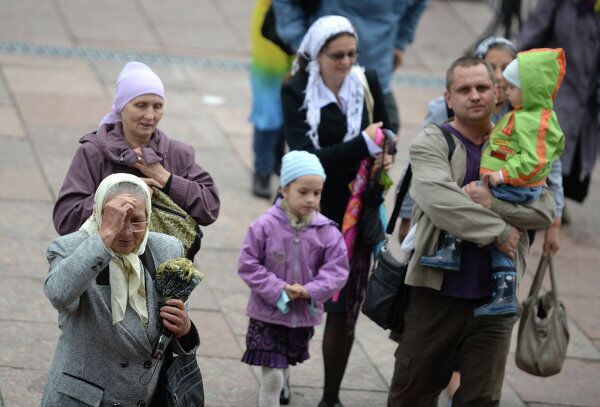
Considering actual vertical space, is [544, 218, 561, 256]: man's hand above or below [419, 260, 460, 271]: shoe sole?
below

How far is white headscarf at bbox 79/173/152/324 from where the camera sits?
4383mm

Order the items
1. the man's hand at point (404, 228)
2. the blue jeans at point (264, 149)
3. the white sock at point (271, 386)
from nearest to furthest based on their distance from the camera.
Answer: the white sock at point (271, 386) → the man's hand at point (404, 228) → the blue jeans at point (264, 149)

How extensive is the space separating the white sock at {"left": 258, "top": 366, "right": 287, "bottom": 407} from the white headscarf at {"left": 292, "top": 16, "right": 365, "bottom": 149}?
114cm

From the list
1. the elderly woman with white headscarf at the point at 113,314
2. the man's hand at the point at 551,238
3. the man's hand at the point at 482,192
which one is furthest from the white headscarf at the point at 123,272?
the man's hand at the point at 551,238

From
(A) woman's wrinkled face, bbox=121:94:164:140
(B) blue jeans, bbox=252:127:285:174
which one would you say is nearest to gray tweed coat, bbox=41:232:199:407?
(A) woman's wrinkled face, bbox=121:94:164:140

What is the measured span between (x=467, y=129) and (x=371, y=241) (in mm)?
960

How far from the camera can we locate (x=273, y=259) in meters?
5.69

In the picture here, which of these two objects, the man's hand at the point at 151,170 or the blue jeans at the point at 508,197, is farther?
the blue jeans at the point at 508,197

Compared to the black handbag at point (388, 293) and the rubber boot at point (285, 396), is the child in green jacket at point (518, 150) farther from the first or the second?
the rubber boot at point (285, 396)

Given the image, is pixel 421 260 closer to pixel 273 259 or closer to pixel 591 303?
pixel 273 259

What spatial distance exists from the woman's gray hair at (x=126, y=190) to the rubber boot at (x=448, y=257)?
1430 millimetres

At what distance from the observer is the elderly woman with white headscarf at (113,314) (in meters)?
4.35

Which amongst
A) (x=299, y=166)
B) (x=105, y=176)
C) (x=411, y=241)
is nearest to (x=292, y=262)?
(x=299, y=166)

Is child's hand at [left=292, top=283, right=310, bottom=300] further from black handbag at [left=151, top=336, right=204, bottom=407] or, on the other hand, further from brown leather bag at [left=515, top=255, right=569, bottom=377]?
brown leather bag at [left=515, top=255, right=569, bottom=377]
